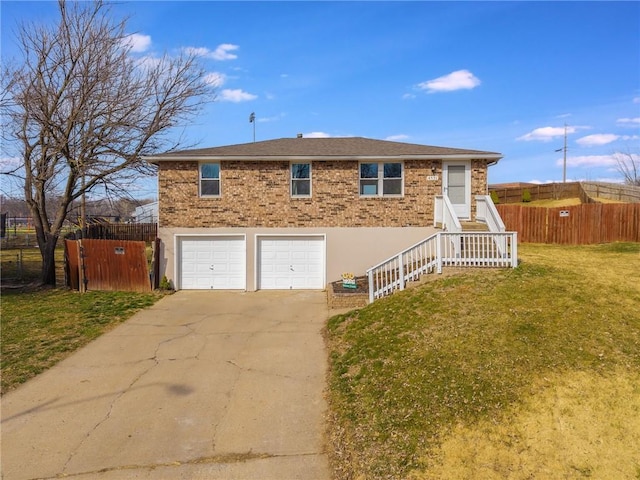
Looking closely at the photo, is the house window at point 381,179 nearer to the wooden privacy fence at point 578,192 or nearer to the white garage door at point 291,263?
the white garage door at point 291,263

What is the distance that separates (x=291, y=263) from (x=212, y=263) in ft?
9.11

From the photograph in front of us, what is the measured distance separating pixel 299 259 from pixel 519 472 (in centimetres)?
1101

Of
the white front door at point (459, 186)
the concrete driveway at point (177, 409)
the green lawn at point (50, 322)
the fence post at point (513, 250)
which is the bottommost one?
the concrete driveway at point (177, 409)

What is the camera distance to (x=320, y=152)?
14672mm

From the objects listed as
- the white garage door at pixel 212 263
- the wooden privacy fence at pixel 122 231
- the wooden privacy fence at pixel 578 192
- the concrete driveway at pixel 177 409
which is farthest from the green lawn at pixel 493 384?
the wooden privacy fence at pixel 578 192

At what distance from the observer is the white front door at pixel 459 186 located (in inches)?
570

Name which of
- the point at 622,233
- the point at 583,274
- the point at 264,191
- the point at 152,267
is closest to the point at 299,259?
the point at 264,191

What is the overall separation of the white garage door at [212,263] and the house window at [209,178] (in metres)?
1.67

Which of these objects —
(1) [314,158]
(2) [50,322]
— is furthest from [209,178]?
(2) [50,322]

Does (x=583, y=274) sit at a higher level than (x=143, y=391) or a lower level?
higher

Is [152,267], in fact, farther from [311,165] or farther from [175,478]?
[175,478]

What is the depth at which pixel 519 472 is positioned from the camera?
14.0 ft

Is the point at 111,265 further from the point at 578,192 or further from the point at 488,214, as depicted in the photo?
the point at 578,192

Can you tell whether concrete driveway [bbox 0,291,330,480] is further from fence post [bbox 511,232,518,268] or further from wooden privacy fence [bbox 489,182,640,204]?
wooden privacy fence [bbox 489,182,640,204]
